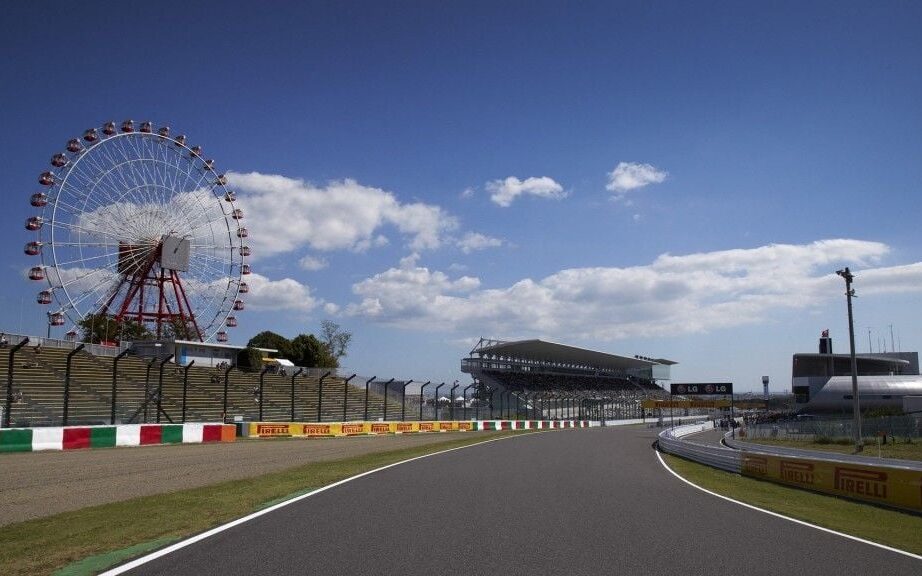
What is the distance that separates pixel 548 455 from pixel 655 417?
8635cm

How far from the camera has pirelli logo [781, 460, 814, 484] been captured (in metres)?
17.6

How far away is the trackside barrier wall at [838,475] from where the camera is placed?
13.6 metres

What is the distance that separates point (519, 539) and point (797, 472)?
1237 centimetres

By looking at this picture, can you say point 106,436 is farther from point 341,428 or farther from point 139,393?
point 341,428

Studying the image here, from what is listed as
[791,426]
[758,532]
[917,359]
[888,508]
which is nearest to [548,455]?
[888,508]

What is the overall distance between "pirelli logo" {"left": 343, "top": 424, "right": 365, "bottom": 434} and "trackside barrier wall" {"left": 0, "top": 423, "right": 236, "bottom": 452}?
33.8 ft

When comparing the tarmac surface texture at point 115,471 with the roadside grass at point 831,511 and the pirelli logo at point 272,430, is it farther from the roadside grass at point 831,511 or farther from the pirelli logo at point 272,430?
the roadside grass at point 831,511

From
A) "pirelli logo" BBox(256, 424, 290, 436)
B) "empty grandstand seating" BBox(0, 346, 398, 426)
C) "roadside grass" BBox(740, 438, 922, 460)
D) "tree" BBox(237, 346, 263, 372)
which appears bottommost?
"roadside grass" BBox(740, 438, 922, 460)

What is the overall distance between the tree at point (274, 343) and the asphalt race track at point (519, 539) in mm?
80198

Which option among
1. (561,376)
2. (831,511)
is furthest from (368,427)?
(561,376)

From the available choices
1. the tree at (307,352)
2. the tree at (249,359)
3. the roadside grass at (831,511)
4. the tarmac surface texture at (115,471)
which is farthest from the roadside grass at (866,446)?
the tree at (307,352)

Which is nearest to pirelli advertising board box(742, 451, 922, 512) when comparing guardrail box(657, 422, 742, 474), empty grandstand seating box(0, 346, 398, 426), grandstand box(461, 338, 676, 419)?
guardrail box(657, 422, 742, 474)

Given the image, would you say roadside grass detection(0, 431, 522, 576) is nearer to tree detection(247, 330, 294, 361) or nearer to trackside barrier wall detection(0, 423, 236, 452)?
trackside barrier wall detection(0, 423, 236, 452)

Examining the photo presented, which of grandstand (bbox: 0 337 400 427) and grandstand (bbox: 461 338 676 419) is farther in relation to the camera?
grandstand (bbox: 461 338 676 419)
